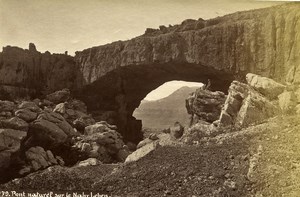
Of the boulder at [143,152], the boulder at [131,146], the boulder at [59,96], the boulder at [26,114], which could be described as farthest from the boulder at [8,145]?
the boulder at [131,146]

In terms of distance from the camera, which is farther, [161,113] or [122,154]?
[161,113]

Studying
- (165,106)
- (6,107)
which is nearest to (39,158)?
(6,107)

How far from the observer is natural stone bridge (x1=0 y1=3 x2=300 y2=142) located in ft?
27.0

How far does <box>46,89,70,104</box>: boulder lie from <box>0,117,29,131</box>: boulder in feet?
7.80

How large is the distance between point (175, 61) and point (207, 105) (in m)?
1.50

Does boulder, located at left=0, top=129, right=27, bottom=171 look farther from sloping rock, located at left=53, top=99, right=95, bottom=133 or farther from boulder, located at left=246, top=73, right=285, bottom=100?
boulder, located at left=246, top=73, right=285, bottom=100

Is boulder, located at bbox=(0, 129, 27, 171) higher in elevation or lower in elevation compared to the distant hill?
higher

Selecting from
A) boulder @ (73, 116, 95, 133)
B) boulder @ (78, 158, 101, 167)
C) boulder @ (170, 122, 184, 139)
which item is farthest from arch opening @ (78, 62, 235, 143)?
boulder @ (78, 158, 101, 167)

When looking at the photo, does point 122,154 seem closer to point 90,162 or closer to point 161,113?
point 90,162

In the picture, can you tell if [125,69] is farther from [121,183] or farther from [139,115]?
[139,115]

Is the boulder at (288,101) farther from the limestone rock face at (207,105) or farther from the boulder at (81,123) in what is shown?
the boulder at (81,123)

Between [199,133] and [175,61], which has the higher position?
[175,61]

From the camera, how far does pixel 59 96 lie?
10.9m

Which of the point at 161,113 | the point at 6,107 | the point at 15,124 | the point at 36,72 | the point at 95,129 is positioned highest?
the point at 36,72
